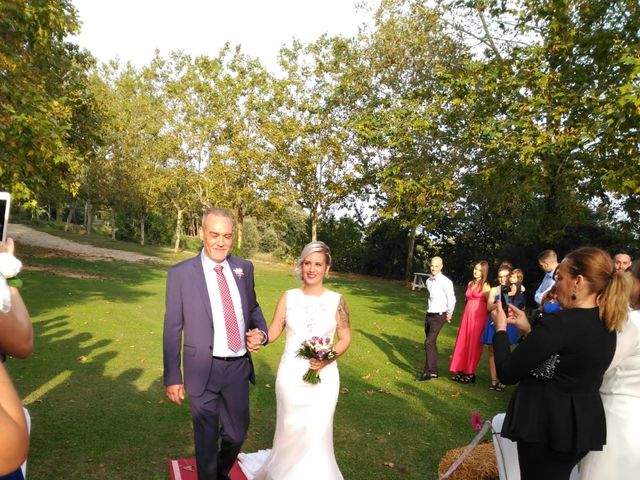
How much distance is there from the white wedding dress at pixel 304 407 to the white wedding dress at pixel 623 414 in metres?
2.26

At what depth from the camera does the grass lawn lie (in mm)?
5660

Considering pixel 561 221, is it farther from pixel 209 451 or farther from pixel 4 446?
pixel 4 446

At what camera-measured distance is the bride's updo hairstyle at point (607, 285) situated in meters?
3.18

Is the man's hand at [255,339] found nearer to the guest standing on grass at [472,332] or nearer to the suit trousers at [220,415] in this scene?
the suit trousers at [220,415]

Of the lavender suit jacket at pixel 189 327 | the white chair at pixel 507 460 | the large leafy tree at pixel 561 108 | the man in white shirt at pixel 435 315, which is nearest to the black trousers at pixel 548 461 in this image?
the white chair at pixel 507 460

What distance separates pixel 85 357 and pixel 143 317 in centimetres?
440

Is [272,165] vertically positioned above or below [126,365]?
above

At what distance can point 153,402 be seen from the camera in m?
7.36

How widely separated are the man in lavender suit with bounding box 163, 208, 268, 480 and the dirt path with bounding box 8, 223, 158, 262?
96.2 ft

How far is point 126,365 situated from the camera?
9141mm

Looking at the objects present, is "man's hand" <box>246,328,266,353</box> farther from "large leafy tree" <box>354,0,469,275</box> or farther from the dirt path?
the dirt path

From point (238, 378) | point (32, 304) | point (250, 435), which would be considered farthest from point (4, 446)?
point (32, 304)

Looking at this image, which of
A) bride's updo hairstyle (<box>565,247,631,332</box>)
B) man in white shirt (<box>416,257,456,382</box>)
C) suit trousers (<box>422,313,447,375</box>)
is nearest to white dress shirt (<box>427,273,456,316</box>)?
man in white shirt (<box>416,257,456,382</box>)

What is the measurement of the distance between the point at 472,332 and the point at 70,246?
3403 centimetres
